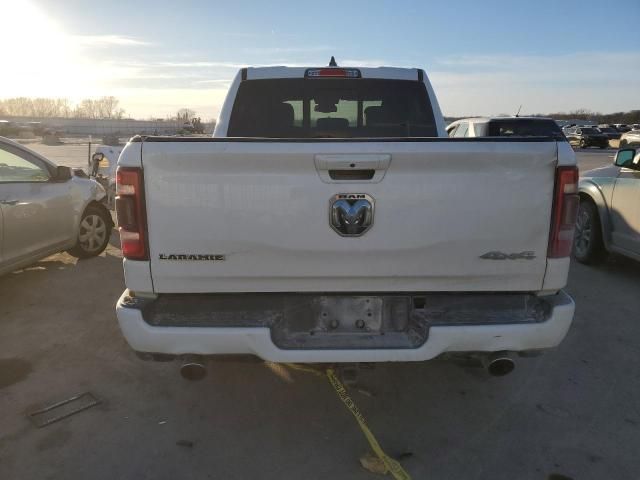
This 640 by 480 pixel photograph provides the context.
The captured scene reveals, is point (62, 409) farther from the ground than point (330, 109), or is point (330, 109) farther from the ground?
point (330, 109)

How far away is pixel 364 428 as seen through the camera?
3.14 metres

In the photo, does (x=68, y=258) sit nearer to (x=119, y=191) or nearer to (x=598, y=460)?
(x=119, y=191)

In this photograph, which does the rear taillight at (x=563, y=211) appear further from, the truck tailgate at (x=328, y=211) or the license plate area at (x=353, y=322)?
the license plate area at (x=353, y=322)

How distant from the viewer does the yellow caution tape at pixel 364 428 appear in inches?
108

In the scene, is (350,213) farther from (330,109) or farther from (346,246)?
(330,109)

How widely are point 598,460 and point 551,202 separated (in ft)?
4.95

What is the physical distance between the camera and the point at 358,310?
2.74 m

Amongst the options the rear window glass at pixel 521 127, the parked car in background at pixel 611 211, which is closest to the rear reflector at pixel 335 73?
the parked car in background at pixel 611 211

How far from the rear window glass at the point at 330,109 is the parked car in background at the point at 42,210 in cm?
254

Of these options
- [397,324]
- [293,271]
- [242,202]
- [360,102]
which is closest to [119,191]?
[242,202]

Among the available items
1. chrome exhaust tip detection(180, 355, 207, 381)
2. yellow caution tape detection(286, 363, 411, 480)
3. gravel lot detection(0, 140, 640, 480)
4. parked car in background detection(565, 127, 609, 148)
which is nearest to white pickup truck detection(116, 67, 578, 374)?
chrome exhaust tip detection(180, 355, 207, 381)

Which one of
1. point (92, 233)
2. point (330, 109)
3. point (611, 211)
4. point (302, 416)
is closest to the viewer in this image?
point (302, 416)

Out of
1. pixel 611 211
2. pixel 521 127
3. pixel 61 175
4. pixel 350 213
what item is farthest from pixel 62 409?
pixel 521 127

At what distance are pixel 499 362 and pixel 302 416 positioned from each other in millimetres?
1282
